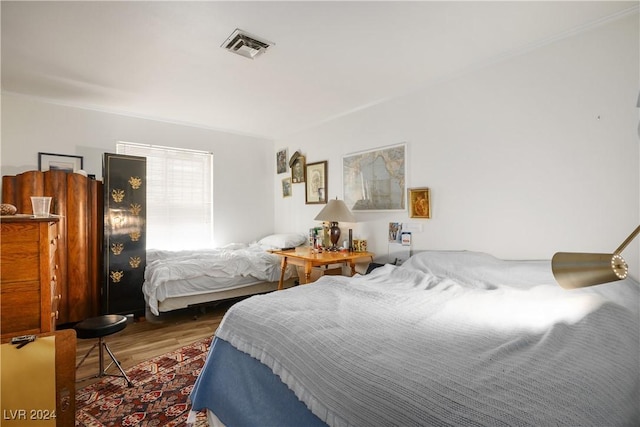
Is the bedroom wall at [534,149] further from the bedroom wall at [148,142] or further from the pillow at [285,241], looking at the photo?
the bedroom wall at [148,142]

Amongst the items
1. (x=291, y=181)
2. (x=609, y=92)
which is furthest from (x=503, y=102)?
(x=291, y=181)

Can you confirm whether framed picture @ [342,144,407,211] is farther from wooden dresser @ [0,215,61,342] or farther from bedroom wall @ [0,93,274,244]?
wooden dresser @ [0,215,61,342]

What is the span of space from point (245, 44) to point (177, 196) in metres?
2.79

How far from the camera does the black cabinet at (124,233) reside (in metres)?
3.30

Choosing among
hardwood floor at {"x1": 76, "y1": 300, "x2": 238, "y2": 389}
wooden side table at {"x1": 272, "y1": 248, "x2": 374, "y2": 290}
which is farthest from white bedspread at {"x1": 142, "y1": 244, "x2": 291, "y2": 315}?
A: wooden side table at {"x1": 272, "y1": 248, "x2": 374, "y2": 290}

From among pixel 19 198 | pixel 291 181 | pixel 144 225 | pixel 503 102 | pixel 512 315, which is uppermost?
pixel 503 102

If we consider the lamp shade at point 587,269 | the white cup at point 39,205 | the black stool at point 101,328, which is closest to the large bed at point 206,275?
the black stool at point 101,328

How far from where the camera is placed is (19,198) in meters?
3.16

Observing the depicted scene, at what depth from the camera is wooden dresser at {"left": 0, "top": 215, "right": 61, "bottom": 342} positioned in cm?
141

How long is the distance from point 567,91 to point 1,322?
3534 millimetres

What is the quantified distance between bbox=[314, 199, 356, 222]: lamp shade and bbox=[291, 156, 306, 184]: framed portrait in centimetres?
117

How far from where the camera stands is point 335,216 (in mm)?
3613

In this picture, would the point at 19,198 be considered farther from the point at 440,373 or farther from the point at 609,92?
the point at 609,92

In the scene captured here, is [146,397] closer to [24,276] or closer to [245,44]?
[24,276]
